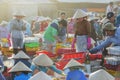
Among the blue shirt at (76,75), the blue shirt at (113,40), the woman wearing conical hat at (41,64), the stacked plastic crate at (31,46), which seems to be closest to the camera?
the blue shirt at (76,75)

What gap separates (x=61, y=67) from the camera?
34.6ft

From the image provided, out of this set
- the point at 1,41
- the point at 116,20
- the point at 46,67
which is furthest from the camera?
the point at 1,41

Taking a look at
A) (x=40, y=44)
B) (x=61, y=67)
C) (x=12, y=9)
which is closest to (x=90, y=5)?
(x=12, y=9)

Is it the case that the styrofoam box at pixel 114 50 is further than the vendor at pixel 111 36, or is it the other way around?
the vendor at pixel 111 36

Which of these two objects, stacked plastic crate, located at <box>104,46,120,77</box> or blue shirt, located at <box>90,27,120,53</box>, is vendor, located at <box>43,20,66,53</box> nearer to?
blue shirt, located at <box>90,27,120,53</box>

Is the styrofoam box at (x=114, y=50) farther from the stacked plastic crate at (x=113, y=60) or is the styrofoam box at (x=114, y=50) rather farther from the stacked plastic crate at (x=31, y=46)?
the stacked plastic crate at (x=31, y=46)

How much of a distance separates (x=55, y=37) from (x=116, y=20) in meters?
2.25

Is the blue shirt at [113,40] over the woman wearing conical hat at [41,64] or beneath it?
over

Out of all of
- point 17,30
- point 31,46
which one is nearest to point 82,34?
point 17,30

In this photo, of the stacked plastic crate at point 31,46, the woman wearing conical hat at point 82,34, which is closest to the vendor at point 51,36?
the stacked plastic crate at point 31,46

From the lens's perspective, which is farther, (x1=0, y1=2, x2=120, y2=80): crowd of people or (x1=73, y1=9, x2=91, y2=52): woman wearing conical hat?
(x1=73, y1=9, x2=91, y2=52): woman wearing conical hat

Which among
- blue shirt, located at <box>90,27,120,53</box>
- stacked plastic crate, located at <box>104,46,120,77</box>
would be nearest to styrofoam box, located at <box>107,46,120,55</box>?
stacked plastic crate, located at <box>104,46,120,77</box>

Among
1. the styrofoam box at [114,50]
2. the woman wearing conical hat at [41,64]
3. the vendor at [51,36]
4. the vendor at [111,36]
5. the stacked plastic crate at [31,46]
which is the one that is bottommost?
the stacked plastic crate at [31,46]

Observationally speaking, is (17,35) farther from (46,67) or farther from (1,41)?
(46,67)
